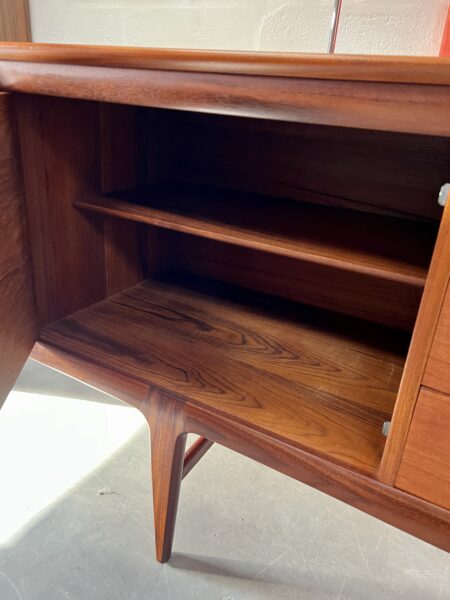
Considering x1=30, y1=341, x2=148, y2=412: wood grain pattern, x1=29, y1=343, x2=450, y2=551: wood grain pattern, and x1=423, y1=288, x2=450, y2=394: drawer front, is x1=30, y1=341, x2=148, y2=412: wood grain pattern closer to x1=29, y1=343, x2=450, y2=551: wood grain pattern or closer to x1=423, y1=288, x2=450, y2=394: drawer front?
x1=29, y1=343, x2=450, y2=551: wood grain pattern

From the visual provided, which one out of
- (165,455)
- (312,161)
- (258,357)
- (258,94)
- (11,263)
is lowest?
(165,455)

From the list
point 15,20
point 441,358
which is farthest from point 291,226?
point 15,20

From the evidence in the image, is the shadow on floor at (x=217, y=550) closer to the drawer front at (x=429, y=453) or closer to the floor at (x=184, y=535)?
the floor at (x=184, y=535)

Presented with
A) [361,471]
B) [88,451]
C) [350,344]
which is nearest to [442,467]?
[361,471]

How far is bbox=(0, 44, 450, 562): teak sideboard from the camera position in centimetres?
50

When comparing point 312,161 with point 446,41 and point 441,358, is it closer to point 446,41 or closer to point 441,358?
point 446,41

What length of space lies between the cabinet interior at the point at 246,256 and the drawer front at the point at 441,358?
3.5 inches

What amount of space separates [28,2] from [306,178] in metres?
0.95

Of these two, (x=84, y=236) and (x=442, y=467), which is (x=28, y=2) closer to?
(x=84, y=236)

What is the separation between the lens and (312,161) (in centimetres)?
88

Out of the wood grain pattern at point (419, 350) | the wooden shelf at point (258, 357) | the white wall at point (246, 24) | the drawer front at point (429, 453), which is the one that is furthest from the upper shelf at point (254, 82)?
the white wall at point (246, 24)

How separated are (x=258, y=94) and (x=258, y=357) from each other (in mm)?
435

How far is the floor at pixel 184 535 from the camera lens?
2.65 feet

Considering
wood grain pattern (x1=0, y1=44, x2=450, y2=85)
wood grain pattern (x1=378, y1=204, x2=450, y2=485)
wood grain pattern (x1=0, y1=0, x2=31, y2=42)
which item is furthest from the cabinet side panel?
wood grain pattern (x1=0, y1=0, x2=31, y2=42)
